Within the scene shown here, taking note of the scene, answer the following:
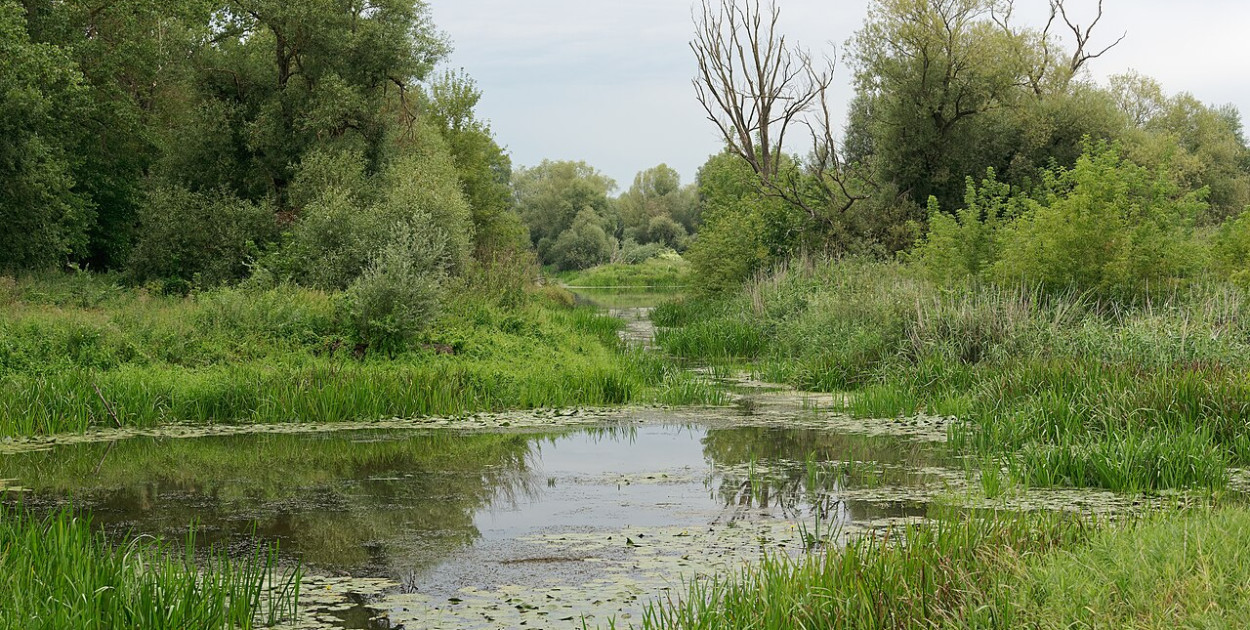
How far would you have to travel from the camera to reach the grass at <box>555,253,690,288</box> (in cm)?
6397

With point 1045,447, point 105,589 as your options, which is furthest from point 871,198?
point 105,589

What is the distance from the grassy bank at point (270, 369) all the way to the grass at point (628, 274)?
44.1m

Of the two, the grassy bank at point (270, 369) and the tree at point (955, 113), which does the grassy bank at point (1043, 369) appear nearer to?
the grassy bank at point (270, 369)

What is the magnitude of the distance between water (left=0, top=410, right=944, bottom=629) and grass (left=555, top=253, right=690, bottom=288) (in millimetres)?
49735

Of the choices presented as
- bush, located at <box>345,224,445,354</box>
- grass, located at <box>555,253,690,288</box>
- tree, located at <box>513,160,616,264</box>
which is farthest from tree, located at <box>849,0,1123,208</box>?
tree, located at <box>513,160,616,264</box>

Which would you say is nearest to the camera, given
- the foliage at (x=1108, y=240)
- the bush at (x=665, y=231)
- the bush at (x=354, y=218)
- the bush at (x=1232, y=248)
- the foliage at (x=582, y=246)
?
the foliage at (x=1108, y=240)

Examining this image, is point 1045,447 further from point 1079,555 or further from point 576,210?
point 576,210

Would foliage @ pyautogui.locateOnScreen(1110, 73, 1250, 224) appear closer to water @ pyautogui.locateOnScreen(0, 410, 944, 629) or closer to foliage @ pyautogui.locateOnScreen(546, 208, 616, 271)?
water @ pyautogui.locateOnScreen(0, 410, 944, 629)

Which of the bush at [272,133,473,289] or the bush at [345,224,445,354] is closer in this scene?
the bush at [345,224,445,354]

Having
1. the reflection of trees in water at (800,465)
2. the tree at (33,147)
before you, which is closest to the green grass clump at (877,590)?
the reflection of trees in water at (800,465)

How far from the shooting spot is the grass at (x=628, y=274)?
2519 inches

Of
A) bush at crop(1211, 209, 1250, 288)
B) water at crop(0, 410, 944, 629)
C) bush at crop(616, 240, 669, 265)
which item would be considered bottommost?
water at crop(0, 410, 944, 629)

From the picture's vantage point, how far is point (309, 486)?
9289 millimetres

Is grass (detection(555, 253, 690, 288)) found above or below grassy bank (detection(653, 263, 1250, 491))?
above
